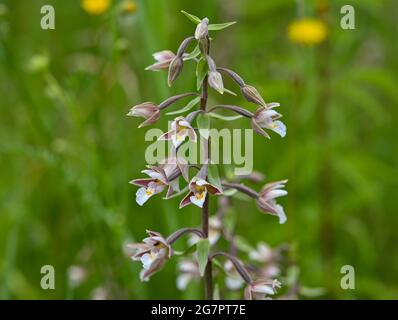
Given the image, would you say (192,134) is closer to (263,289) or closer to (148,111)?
(148,111)

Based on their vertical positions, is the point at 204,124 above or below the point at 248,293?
above

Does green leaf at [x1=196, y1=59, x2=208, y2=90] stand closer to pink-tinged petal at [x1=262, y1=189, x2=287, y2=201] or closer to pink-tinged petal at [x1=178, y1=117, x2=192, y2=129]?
pink-tinged petal at [x1=178, y1=117, x2=192, y2=129]

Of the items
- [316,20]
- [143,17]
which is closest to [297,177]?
[316,20]

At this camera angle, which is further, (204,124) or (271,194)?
(271,194)

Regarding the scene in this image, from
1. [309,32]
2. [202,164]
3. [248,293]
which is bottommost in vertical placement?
[248,293]

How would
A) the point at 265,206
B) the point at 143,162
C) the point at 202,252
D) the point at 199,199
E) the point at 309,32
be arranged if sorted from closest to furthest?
the point at 199,199, the point at 202,252, the point at 265,206, the point at 309,32, the point at 143,162

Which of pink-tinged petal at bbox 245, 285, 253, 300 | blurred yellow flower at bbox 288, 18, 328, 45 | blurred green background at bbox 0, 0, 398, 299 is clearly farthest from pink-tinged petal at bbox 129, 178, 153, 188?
blurred yellow flower at bbox 288, 18, 328, 45

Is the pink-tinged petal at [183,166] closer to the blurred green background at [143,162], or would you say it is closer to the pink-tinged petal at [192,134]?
the pink-tinged petal at [192,134]

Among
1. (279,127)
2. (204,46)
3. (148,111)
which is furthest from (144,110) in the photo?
(279,127)
